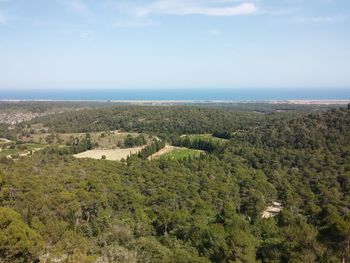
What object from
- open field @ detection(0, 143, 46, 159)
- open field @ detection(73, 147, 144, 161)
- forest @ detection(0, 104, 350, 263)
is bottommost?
open field @ detection(73, 147, 144, 161)

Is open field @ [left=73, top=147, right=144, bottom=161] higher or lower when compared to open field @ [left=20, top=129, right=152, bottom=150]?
lower

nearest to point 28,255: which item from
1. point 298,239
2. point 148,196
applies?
point 298,239

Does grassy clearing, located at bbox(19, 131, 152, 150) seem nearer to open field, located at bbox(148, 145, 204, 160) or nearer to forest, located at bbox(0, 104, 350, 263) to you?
forest, located at bbox(0, 104, 350, 263)

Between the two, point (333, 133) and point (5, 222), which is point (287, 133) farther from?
point (5, 222)

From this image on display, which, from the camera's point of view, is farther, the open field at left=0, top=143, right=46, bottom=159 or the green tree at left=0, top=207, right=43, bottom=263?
the open field at left=0, top=143, right=46, bottom=159

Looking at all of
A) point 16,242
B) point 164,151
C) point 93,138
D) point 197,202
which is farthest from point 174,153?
point 16,242

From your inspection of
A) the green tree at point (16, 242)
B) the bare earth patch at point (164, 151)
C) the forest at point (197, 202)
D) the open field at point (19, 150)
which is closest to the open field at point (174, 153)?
the bare earth patch at point (164, 151)

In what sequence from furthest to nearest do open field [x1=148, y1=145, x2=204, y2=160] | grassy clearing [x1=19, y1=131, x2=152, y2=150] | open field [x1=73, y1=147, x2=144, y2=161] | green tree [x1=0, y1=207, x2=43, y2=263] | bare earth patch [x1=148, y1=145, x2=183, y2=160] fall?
grassy clearing [x1=19, y1=131, x2=152, y2=150] → open field [x1=73, y1=147, x2=144, y2=161] → bare earth patch [x1=148, y1=145, x2=183, y2=160] → open field [x1=148, y1=145, x2=204, y2=160] → green tree [x1=0, y1=207, x2=43, y2=263]

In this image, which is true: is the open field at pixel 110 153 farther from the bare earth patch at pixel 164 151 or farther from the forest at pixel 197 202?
the bare earth patch at pixel 164 151

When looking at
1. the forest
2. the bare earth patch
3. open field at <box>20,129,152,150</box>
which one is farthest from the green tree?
open field at <box>20,129,152,150</box>

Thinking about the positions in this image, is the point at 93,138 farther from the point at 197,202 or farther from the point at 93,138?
the point at 197,202
